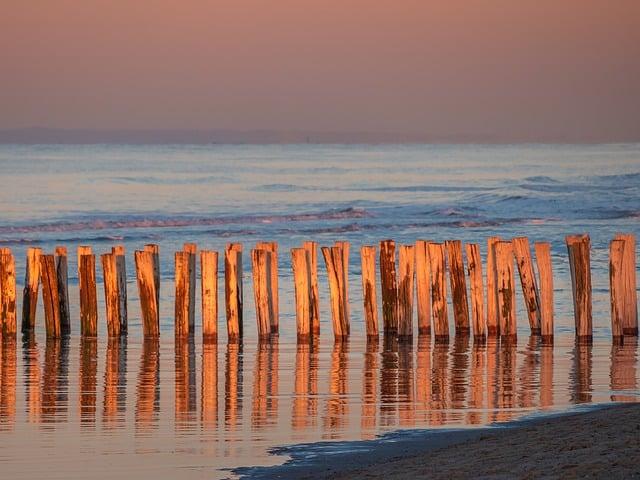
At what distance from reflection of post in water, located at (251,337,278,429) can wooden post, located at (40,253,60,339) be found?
2.68m

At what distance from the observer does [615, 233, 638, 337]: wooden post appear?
15672 millimetres

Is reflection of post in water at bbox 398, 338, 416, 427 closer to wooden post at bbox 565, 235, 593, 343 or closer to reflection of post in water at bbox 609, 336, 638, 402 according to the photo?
reflection of post in water at bbox 609, 336, 638, 402

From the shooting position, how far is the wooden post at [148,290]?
1633cm

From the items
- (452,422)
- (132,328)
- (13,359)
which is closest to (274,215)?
(132,328)

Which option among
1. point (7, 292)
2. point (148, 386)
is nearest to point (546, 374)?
point (148, 386)

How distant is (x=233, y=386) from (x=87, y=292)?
194 inches

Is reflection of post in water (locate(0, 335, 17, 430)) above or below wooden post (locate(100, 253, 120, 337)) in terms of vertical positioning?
below

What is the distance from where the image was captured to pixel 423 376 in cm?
1280

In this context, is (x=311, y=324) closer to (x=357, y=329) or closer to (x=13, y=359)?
(x=357, y=329)

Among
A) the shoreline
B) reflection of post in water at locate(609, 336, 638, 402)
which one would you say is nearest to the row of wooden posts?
reflection of post in water at locate(609, 336, 638, 402)

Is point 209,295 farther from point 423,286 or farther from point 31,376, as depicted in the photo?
point 31,376

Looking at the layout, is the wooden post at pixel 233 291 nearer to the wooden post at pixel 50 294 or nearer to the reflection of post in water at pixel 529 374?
the wooden post at pixel 50 294

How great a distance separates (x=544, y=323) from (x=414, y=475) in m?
8.55

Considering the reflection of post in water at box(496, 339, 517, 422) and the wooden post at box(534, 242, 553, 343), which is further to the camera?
the wooden post at box(534, 242, 553, 343)
